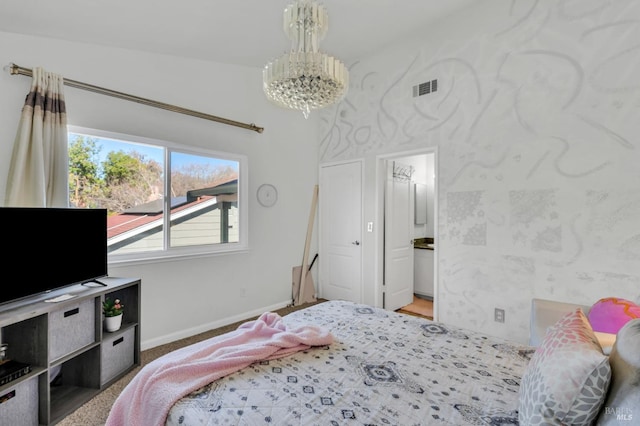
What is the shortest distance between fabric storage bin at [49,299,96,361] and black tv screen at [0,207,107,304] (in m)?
0.20

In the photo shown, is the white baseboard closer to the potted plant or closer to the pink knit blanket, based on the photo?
the potted plant

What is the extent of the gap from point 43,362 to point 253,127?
2.80 m

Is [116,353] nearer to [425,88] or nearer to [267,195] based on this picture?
[267,195]

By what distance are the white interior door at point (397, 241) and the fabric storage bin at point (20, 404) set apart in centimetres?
337

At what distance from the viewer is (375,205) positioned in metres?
3.91

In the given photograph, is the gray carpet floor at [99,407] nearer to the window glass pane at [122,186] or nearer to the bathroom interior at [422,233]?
the window glass pane at [122,186]

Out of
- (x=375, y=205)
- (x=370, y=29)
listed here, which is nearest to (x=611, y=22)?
(x=370, y=29)

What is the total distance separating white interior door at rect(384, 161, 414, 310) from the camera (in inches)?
156

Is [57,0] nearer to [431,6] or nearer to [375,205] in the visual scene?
[431,6]

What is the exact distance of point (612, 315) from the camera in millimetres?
1817

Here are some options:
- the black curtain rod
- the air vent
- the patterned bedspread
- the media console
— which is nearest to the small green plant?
the media console

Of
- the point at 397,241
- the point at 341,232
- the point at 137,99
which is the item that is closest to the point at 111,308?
the point at 137,99

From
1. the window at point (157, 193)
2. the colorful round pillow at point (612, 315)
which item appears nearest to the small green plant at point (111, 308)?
the window at point (157, 193)

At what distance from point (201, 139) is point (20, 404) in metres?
2.49
